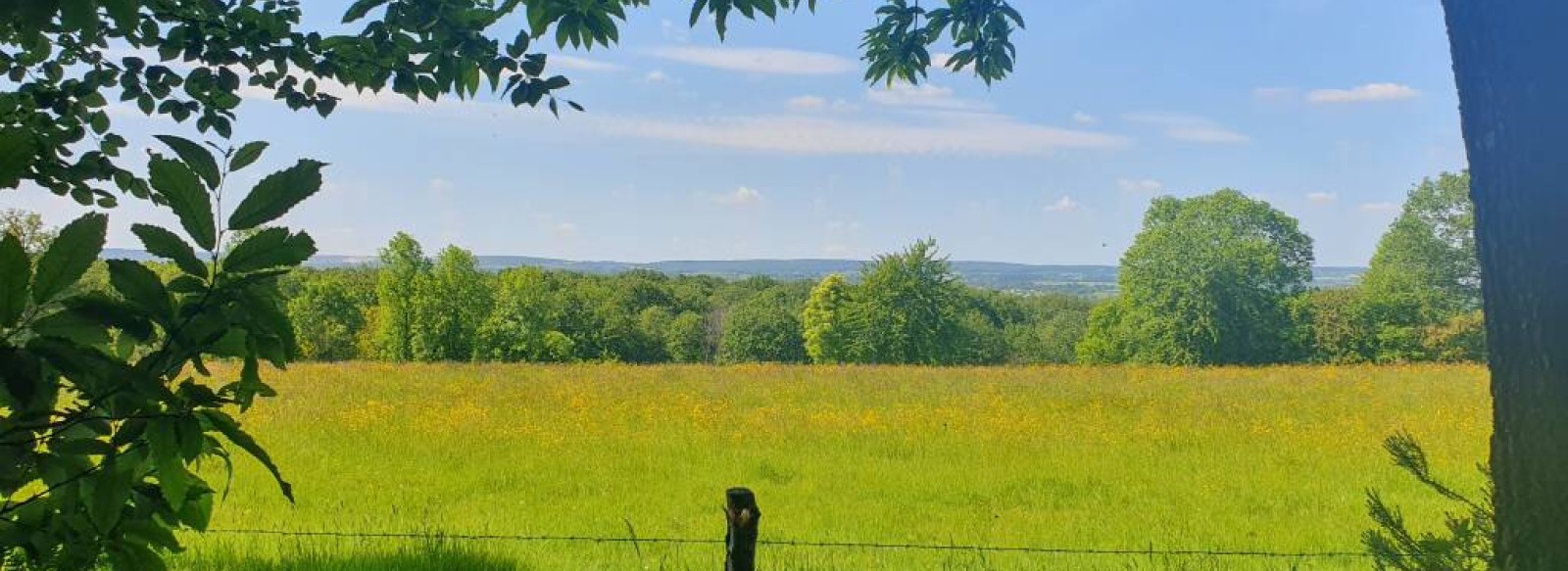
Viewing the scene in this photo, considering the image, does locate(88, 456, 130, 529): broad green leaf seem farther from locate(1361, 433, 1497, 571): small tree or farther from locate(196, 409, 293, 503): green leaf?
locate(1361, 433, 1497, 571): small tree

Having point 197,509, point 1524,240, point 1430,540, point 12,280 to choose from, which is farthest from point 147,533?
point 1430,540

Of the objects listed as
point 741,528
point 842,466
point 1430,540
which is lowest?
point 842,466

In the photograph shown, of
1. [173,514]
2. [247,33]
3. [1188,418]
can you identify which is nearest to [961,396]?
[1188,418]

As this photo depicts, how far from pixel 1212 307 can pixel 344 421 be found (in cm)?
4620

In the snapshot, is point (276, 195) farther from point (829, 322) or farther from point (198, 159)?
point (829, 322)

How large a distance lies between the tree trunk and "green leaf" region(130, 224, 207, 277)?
84.7 inches

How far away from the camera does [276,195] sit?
2.98ft

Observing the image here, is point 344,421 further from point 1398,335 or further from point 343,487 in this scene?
point 1398,335

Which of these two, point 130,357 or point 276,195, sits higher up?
point 276,195

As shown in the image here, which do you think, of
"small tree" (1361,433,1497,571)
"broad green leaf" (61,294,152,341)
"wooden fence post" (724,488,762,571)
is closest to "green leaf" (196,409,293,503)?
"broad green leaf" (61,294,152,341)

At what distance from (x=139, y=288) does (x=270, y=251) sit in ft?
0.42

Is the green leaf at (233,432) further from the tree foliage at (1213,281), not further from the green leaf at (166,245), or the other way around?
the tree foliage at (1213,281)

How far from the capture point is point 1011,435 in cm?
1167

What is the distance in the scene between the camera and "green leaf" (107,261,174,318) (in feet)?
3.02
